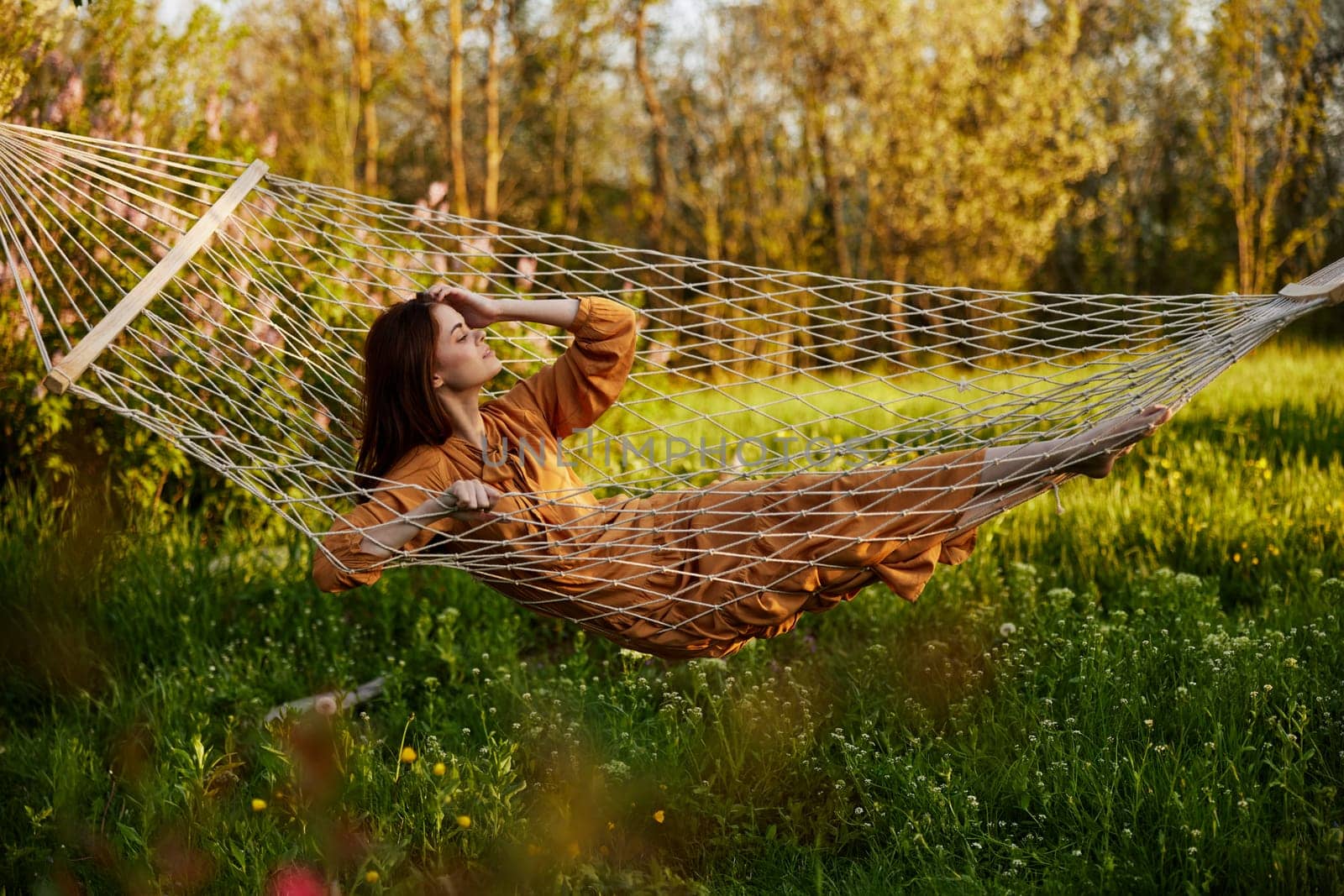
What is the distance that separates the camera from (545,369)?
2092mm

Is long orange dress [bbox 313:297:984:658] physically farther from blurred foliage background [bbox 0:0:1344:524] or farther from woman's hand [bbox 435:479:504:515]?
blurred foliage background [bbox 0:0:1344:524]

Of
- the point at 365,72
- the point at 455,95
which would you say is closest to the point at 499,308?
the point at 455,95

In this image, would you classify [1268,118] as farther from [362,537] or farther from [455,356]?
[362,537]

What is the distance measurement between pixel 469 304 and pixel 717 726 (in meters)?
0.88

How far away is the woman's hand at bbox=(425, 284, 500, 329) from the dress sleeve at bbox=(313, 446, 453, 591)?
30 centimetres

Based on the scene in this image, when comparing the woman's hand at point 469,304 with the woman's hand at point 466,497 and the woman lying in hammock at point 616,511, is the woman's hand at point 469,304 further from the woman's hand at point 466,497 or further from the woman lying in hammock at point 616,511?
the woman's hand at point 466,497

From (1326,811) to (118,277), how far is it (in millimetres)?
3001

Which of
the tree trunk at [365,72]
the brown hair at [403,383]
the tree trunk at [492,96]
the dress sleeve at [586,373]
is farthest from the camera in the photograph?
the tree trunk at [492,96]

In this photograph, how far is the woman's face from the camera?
6.29 feet

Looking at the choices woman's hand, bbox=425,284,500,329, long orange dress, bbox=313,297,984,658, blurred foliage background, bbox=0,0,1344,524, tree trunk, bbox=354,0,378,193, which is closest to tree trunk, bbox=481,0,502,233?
blurred foliage background, bbox=0,0,1344,524

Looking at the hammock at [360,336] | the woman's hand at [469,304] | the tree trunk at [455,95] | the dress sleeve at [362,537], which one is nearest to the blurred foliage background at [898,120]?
the tree trunk at [455,95]

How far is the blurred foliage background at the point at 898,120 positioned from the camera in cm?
637

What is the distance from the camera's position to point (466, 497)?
1.70 metres

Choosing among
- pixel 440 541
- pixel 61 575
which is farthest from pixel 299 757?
pixel 61 575
